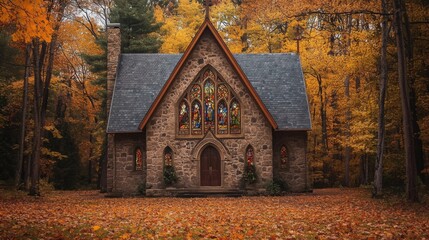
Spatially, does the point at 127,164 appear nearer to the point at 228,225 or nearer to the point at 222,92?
the point at 222,92

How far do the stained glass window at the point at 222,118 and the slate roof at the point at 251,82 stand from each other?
2.67 metres

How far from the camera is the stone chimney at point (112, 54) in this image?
29.6 meters

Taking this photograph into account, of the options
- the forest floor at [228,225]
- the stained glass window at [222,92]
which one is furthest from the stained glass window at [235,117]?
the forest floor at [228,225]

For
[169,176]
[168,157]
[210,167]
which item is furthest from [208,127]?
[169,176]

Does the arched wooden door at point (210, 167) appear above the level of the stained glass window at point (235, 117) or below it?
below

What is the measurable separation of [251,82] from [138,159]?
763cm

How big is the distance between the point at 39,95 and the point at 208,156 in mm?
8786

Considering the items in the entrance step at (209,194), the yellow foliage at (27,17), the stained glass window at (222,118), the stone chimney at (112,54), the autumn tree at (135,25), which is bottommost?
the entrance step at (209,194)

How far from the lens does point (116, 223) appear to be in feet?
41.0

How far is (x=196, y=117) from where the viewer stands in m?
26.0

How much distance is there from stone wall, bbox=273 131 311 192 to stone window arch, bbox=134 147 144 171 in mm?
7150

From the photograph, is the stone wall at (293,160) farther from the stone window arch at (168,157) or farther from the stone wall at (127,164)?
the stone wall at (127,164)

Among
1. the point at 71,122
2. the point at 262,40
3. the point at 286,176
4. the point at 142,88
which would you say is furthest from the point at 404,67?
the point at 71,122

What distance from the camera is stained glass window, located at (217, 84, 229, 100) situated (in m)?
25.8
